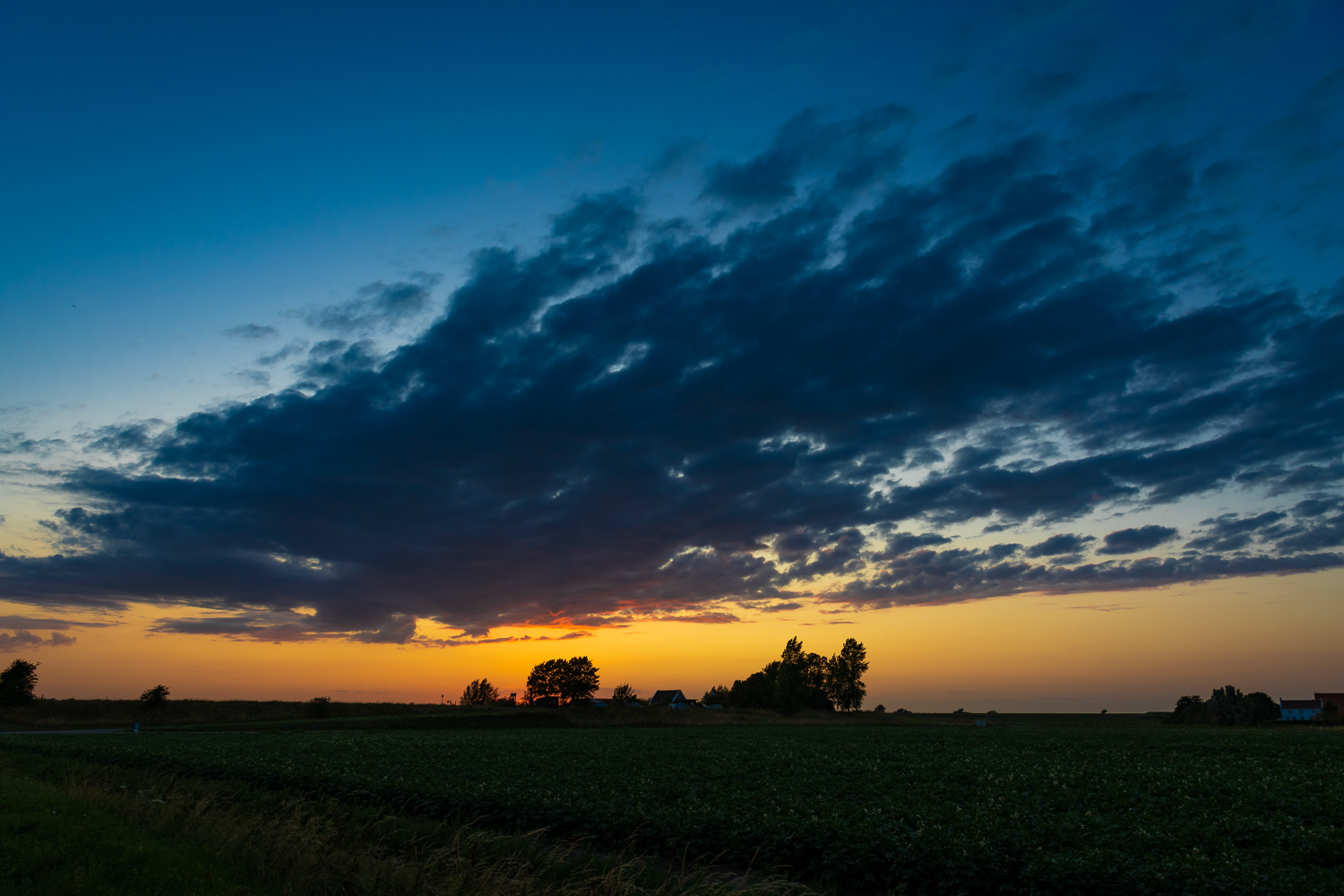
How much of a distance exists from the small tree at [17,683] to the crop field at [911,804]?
73.4 meters

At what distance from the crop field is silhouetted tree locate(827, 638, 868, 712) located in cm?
11084

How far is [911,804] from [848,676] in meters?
135

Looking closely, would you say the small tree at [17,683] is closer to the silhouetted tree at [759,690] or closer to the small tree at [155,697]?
the small tree at [155,697]

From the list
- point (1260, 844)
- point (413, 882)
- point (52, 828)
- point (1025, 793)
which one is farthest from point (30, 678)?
point (1260, 844)

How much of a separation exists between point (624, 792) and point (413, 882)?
1155 centimetres

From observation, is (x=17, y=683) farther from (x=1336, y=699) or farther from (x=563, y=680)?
(x=1336, y=699)

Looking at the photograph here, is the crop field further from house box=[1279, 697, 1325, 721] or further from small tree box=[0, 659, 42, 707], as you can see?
house box=[1279, 697, 1325, 721]

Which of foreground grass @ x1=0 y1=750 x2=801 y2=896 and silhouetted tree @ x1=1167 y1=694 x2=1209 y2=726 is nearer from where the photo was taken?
foreground grass @ x1=0 y1=750 x2=801 y2=896

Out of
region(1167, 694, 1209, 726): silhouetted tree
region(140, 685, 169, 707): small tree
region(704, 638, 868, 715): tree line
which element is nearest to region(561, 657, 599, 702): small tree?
region(704, 638, 868, 715): tree line

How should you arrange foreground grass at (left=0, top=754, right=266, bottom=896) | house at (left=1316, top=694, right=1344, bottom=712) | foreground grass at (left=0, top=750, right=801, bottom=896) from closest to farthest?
foreground grass at (left=0, top=754, right=266, bottom=896), foreground grass at (left=0, top=750, right=801, bottom=896), house at (left=1316, top=694, right=1344, bottom=712)

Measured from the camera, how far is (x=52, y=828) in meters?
15.7

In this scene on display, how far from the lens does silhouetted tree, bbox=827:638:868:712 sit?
144m

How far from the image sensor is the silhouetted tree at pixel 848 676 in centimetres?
14450

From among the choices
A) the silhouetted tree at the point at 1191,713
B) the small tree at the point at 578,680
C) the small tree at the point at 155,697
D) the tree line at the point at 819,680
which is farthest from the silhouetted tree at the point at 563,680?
the silhouetted tree at the point at 1191,713
